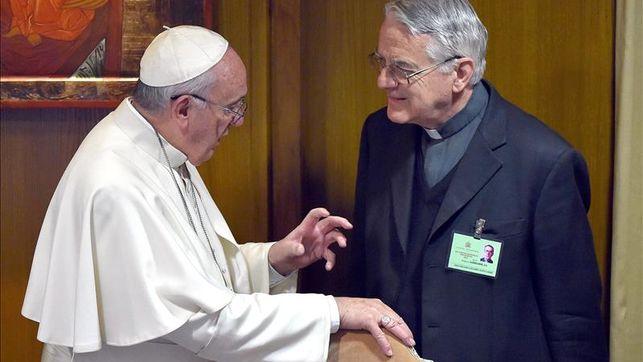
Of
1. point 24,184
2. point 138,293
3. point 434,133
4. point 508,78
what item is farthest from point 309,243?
point 24,184

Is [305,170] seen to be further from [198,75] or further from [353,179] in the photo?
[198,75]

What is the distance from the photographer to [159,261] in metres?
2.68

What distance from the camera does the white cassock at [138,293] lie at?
2633 mm

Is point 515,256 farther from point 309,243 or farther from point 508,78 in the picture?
point 508,78

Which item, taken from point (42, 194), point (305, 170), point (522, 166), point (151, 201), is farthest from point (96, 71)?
point (522, 166)

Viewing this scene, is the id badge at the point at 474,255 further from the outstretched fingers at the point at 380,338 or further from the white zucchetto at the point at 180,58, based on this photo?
the white zucchetto at the point at 180,58

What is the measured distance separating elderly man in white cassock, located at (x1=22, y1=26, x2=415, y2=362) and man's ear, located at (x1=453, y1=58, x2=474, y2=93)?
0.65 meters

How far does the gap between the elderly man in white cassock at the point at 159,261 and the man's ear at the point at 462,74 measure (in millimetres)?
649

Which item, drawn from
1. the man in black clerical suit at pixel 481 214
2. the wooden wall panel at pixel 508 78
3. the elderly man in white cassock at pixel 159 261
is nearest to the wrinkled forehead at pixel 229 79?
the elderly man in white cassock at pixel 159 261

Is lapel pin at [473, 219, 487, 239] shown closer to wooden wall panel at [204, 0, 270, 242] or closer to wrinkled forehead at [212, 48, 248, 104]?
wrinkled forehead at [212, 48, 248, 104]

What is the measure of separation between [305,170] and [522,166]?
1219mm

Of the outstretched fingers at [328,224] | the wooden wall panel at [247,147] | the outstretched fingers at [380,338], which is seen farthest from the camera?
the wooden wall panel at [247,147]

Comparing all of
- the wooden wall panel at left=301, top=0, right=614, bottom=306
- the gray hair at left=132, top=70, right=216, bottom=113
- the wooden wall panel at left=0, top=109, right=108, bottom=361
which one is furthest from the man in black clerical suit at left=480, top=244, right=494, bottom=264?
the wooden wall panel at left=0, top=109, right=108, bottom=361

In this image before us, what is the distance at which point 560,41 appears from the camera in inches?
151
